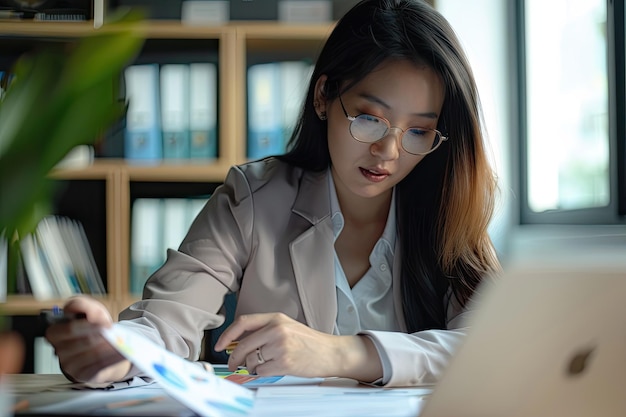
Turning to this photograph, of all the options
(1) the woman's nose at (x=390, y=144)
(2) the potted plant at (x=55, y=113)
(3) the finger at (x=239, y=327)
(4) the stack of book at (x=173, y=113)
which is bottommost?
(3) the finger at (x=239, y=327)

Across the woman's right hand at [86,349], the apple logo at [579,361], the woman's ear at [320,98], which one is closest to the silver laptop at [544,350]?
the apple logo at [579,361]

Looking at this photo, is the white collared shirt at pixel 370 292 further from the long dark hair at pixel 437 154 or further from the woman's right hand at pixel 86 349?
the woman's right hand at pixel 86 349

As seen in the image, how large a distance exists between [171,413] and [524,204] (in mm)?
2622

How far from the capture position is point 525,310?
0.61m

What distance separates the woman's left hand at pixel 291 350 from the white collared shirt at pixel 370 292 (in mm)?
411

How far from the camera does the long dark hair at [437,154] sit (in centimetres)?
151

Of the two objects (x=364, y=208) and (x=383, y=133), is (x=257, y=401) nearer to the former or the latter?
(x=383, y=133)

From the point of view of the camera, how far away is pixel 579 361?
26.4 inches

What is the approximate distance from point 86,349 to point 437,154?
892mm

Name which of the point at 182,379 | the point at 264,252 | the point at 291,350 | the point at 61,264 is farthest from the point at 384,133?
the point at 61,264

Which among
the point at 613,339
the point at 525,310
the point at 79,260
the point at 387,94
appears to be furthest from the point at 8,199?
the point at 79,260

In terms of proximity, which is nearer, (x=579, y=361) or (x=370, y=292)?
(x=579, y=361)

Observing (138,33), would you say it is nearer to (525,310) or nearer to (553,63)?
(525,310)

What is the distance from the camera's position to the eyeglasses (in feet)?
4.85
